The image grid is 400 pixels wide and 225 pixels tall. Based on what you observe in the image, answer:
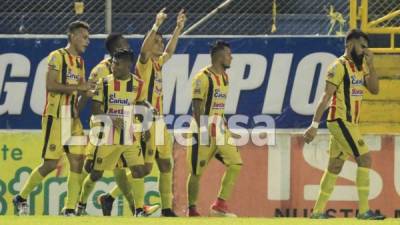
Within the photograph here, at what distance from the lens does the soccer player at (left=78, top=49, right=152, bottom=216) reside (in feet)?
46.5

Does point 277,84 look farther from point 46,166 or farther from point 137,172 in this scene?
point 46,166

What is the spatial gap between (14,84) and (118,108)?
3.12 metres

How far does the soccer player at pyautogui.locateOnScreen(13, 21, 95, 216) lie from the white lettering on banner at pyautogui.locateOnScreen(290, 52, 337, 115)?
3154mm

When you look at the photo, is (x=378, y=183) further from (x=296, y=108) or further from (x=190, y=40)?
(x=190, y=40)

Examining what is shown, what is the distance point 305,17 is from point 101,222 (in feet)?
20.8

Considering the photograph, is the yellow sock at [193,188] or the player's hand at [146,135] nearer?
the player's hand at [146,135]

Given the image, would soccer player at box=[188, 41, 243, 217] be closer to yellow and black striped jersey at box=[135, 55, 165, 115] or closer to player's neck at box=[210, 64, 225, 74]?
player's neck at box=[210, 64, 225, 74]

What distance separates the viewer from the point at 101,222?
1215 cm

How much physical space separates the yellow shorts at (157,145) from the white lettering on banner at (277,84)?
2.08 m

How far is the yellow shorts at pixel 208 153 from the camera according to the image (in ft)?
49.3

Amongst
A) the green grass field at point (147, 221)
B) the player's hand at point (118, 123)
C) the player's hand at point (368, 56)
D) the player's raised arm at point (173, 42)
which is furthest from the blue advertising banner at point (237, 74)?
the green grass field at point (147, 221)

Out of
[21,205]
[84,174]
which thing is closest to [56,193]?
[84,174]

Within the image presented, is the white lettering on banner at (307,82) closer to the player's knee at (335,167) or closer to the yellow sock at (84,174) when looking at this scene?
the player's knee at (335,167)

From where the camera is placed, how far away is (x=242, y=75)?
16844 mm
